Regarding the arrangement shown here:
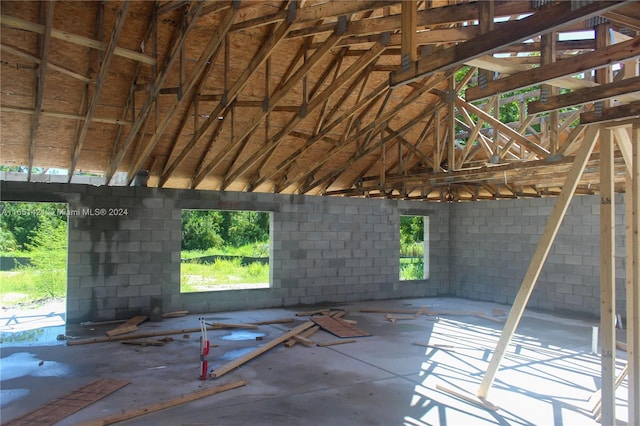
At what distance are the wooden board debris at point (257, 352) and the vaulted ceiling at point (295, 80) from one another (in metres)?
3.18

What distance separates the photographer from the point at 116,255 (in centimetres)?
915

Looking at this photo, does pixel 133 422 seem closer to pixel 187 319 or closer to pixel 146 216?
pixel 187 319

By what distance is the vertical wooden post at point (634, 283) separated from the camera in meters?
4.07

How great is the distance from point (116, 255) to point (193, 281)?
8.83 meters

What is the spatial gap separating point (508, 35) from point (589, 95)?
1268 mm

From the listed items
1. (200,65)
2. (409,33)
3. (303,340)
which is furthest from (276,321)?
(409,33)

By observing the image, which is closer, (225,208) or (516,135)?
(516,135)

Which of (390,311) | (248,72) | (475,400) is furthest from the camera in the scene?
(390,311)

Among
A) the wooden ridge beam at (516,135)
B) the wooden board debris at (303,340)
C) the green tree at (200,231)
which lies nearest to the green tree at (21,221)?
the green tree at (200,231)

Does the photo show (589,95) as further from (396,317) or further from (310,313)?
(310,313)

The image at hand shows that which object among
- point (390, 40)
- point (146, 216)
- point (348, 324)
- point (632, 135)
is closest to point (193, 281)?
point (146, 216)

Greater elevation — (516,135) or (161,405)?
(516,135)

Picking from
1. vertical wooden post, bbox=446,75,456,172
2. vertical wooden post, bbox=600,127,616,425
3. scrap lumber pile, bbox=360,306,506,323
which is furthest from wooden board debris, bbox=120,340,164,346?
vertical wooden post, bbox=446,75,456,172

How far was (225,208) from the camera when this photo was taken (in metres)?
10.4
